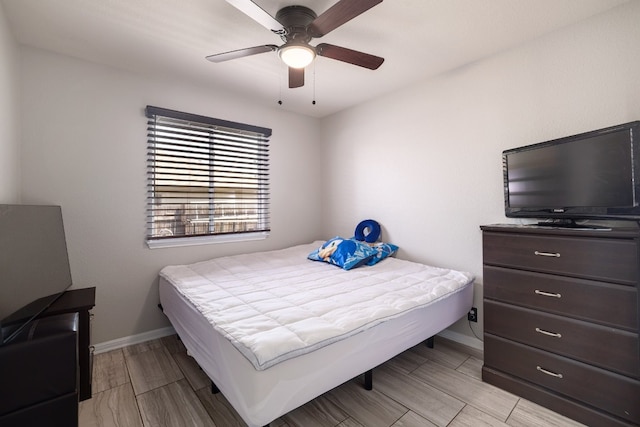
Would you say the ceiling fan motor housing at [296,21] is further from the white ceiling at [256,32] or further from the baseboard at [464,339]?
the baseboard at [464,339]

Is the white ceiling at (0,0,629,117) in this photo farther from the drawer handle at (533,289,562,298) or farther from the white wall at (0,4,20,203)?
the drawer handle at (533,289,562,298)

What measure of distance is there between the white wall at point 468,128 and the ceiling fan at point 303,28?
1065 mm

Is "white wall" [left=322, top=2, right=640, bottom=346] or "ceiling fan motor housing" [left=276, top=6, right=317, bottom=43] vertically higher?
"ceiling fan motor housing" [left=276, top=6, right=317, bottom=43]

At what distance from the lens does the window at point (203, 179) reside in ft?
8.44

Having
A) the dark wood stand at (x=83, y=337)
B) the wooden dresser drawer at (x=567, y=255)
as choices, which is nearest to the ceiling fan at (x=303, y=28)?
the wooden dresser drawer at (x=567, y=255)

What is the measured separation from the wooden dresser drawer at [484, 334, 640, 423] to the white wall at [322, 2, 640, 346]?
0.59m

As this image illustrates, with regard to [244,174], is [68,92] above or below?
above

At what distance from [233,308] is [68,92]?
221cm

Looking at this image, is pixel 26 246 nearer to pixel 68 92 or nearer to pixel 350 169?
pixel 68 92

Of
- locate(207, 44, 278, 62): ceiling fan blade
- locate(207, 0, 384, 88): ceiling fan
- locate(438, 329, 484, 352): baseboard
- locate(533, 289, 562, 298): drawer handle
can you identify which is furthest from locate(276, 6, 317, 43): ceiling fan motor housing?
locate(438, 329, 484, 352): baseboard

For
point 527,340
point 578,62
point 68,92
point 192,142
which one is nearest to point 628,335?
point 527,340

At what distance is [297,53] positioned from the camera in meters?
1.70

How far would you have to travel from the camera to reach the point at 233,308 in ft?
5.24

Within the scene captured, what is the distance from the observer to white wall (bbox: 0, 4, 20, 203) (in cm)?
162
